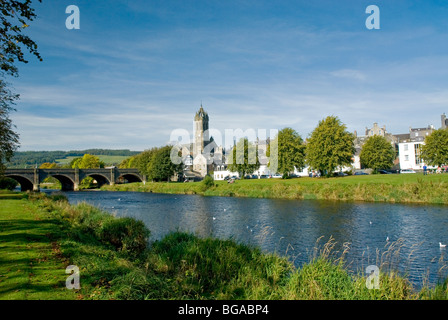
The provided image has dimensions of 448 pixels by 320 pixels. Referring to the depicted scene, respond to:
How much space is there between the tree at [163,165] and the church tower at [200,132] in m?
64.5

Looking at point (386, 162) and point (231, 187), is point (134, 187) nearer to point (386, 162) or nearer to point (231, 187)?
point (231, 187)

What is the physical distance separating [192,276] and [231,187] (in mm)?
53904

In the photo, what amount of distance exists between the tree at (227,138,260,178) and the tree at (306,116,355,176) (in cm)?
1958

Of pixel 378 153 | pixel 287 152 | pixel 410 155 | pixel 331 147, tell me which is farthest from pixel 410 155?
pixel 287 152

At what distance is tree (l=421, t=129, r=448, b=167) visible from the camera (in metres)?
62.1

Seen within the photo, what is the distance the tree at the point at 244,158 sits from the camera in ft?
275

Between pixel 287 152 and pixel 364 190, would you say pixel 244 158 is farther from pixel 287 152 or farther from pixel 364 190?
pixel 364 190

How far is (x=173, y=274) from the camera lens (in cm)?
1216

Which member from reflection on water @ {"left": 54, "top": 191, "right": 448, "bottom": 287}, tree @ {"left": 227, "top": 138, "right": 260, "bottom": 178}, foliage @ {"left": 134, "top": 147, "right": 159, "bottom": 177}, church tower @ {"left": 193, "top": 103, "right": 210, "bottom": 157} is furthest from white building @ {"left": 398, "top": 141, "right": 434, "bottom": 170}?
church tower @ {"left": 193, "top": 103, "right": 210, "bottom": 157}

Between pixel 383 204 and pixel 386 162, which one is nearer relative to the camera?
pixel 383 204

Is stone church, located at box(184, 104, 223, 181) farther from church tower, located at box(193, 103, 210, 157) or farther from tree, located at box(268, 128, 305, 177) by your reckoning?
tree, located at box(268, 128, 305, 177)
